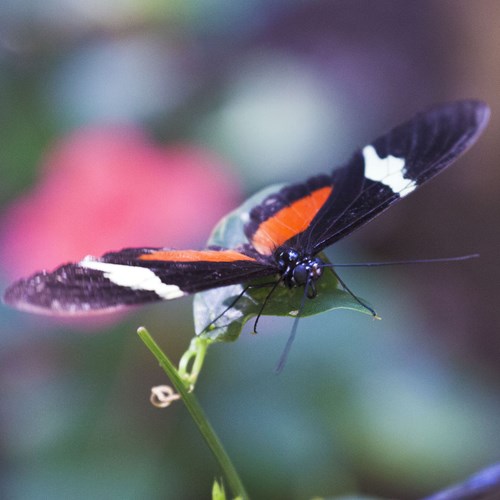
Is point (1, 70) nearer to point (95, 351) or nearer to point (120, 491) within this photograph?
point (95, 351)

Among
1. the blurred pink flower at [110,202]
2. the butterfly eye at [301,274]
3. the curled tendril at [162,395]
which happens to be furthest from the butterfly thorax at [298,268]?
the blurred pink flower at [110,202]

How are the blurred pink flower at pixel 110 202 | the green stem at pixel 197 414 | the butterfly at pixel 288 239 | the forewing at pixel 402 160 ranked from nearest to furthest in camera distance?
the green stem at pixel 197 414, the butterfly at pixel 288 239, the forewing at pixel 402 160, the blurred pink flower at pixel 110 202

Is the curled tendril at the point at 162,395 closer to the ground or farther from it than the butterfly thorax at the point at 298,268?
closer to the ground

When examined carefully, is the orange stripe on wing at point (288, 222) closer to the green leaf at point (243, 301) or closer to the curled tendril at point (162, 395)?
the green leaf at point (243, 301)

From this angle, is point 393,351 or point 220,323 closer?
point 220,323

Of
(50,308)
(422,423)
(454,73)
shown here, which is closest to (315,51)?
(454,73)

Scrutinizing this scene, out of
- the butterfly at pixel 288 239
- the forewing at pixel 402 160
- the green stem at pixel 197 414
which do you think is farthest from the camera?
the forewing at pixel 402 160

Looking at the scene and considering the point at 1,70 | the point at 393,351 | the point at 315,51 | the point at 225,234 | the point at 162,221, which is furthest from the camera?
the point at 315,51
